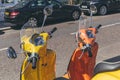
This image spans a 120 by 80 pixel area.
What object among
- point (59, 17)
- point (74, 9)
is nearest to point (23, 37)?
point (59, 17)

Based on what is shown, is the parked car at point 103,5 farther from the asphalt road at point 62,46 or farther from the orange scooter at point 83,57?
the orange scooter at point 83,57

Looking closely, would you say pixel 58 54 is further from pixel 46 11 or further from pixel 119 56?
pixel 46 11

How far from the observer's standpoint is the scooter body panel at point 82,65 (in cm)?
600

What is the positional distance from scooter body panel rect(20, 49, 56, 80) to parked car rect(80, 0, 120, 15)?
14528 millimetres

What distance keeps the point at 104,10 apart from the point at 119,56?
11.6m

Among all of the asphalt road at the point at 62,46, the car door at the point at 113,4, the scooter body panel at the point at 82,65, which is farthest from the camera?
the car door at the point at 113,4

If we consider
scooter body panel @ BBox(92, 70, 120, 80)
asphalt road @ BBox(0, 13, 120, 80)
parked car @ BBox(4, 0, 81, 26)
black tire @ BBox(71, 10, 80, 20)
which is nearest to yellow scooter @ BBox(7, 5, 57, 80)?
scooter body panel @ BBox(92, 70, 120, 80)

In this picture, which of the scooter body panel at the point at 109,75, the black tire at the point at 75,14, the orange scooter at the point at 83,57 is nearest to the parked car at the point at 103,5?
the black tire at the point at 75,14

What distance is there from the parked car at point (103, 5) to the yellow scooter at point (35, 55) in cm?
1454

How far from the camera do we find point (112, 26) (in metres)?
14.9

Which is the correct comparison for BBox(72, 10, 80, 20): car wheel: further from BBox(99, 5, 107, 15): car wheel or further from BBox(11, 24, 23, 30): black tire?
BBox(11, 24, 23, 30): black tire


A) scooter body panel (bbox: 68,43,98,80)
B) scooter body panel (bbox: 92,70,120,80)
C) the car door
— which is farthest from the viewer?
Answer: the car door

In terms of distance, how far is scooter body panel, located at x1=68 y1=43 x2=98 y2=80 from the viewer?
6.00m

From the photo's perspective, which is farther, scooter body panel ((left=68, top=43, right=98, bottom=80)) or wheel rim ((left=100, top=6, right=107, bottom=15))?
wheel rim ((left=100, top=6, right=107, bottom=15))
